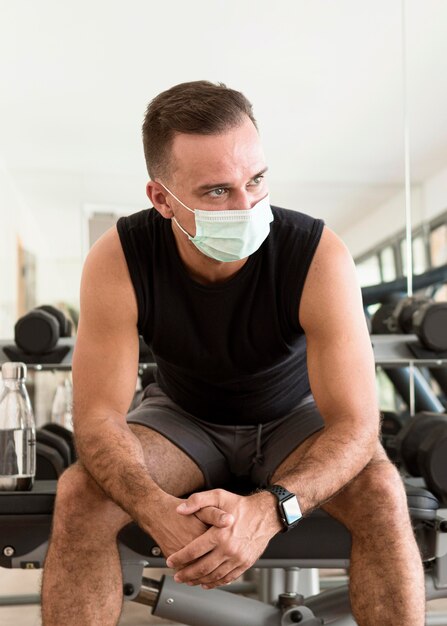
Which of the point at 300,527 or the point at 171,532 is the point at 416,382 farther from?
the point at 171,532

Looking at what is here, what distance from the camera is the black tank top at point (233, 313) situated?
1841 millimetres

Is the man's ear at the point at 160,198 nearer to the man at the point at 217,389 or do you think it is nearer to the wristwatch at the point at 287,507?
the man at the point at 217,389

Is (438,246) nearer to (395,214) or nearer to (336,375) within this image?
(395,214)

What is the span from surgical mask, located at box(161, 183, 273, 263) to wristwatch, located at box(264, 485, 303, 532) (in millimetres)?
503

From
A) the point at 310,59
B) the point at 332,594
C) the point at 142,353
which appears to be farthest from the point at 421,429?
the point at 310,59

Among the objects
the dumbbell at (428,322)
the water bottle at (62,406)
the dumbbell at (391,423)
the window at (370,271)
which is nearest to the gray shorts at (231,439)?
the dumbbell at (428,322)

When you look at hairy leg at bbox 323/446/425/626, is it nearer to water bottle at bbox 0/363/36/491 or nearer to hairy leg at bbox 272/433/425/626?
hairy leg at bbox 272/433/425/626

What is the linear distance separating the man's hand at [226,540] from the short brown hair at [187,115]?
28.2 inches

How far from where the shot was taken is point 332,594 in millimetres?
2154

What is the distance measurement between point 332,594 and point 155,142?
1201 mm

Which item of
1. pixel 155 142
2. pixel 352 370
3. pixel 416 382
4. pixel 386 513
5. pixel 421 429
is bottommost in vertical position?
pixel 416 382

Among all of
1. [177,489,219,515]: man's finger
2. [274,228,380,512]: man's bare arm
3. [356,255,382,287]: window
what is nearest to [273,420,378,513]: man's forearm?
[274,228,380,512]: man's bare arm

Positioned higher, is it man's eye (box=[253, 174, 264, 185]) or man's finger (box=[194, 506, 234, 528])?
man's eye (box=[253, 174, 264, 185])

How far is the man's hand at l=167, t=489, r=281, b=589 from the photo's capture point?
143 cm
